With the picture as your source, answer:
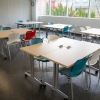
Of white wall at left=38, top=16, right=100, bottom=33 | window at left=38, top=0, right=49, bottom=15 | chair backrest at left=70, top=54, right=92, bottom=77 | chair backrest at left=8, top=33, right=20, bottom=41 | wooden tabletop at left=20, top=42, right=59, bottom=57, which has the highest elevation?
window at left=38, top=0, right=49, bottom=15

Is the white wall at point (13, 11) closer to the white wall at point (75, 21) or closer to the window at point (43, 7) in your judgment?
the window at point (43, 7)

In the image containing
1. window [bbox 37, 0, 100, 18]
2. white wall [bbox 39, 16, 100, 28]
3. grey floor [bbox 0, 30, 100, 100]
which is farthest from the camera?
window [bbox 37, 0, 100, 18]

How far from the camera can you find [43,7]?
985 centimetres

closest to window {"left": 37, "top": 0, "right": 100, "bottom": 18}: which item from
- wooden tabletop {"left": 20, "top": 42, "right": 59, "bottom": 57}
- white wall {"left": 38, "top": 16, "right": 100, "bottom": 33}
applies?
white wall {"left": 38, "top": 16, "right": 100, "bottom": 33}

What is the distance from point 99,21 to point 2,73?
19.0 feet

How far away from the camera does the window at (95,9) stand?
6.94m

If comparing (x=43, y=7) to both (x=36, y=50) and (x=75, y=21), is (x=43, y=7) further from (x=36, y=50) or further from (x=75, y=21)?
(x=36, y=50)

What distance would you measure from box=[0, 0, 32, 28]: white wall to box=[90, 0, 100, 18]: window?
16.2 feet

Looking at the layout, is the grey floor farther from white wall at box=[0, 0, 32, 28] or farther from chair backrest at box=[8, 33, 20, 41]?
white wall at box=[0, 0, 32, 28]

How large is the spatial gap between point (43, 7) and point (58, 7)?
1.54 metres

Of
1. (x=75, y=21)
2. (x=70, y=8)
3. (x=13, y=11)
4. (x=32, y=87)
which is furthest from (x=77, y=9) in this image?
(x=32, y=87)

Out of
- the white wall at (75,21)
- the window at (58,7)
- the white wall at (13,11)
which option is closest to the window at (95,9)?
the white wall at (75,21)

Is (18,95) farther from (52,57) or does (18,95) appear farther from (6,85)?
(52,57)

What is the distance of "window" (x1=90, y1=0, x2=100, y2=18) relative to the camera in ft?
22.8
